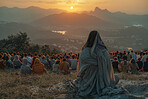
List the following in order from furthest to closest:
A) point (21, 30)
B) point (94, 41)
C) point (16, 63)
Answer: point (21, 30) → point (16, 63) → point (94, 41)

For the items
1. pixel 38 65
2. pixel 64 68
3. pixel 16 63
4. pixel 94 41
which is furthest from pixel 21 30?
pixel 94 41

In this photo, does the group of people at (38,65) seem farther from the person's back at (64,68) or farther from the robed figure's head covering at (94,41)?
the robed figure's head covering at (94,41)

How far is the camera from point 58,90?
241 inches

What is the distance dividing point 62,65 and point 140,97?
7.05m

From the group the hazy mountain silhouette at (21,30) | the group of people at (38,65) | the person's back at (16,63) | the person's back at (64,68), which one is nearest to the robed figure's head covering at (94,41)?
the group of people at (38,65)

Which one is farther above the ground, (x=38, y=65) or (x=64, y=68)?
(x=38, y=65)

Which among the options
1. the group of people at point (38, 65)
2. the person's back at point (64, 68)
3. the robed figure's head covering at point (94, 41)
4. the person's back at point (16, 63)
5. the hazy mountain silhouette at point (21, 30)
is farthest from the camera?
the hazy mountain silhouette at point (21, 30)

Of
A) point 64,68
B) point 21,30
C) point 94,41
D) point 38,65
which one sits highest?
point 21,30

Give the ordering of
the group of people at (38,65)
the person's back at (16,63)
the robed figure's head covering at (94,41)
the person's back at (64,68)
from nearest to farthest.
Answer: the robed figure's head covering at (94,41)
the group of people at (38,65)
the person's back at (64,68)
the person's back at (16,63)

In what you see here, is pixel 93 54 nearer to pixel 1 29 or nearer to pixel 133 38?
pixel 133 38

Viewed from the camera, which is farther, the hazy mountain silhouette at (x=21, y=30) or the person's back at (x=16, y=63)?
the hazy mountain silhouette at (x=21, y=30)

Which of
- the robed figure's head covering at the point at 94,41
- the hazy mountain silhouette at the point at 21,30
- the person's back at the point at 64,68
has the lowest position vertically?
the person's back at the point at 64,68

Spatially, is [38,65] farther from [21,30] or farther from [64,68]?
[21,30]

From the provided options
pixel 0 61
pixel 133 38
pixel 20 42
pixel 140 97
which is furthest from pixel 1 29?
pixel 140 97
